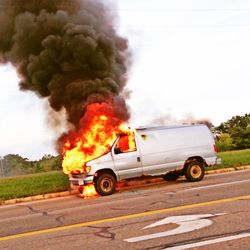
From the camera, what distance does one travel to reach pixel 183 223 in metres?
6.95

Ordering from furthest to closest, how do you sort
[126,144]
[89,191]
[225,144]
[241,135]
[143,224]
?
[241,135] → [225,144] → [126,144] → [89,191] → [143,224]

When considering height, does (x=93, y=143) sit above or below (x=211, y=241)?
above

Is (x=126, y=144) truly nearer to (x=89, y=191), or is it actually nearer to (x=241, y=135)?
(x=89, y=191)

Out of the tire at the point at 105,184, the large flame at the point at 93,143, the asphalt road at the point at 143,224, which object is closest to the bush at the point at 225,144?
the large flame at the point at 93,143

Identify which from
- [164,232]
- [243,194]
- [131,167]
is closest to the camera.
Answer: [164,232]

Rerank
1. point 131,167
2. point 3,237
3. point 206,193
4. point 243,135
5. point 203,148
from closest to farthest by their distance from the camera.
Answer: point 3,237 < point 206,193 < point 131,167 < point 203,148 < point 243,135

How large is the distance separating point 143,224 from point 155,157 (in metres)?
6.89

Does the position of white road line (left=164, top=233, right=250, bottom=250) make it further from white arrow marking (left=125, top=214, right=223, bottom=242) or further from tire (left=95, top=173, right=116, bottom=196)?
tire (left=95, top=173, right=116, bottom=196)

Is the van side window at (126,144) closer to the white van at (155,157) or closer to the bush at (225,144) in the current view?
the white van at (155,157)

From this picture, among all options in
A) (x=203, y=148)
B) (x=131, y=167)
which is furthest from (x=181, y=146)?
(x=131, y=167)

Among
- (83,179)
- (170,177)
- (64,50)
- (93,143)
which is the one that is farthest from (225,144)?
(83,179)

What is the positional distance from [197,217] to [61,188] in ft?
28.2

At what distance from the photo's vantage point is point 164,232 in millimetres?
6398

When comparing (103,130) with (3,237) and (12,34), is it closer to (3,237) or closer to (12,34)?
(3,237)
